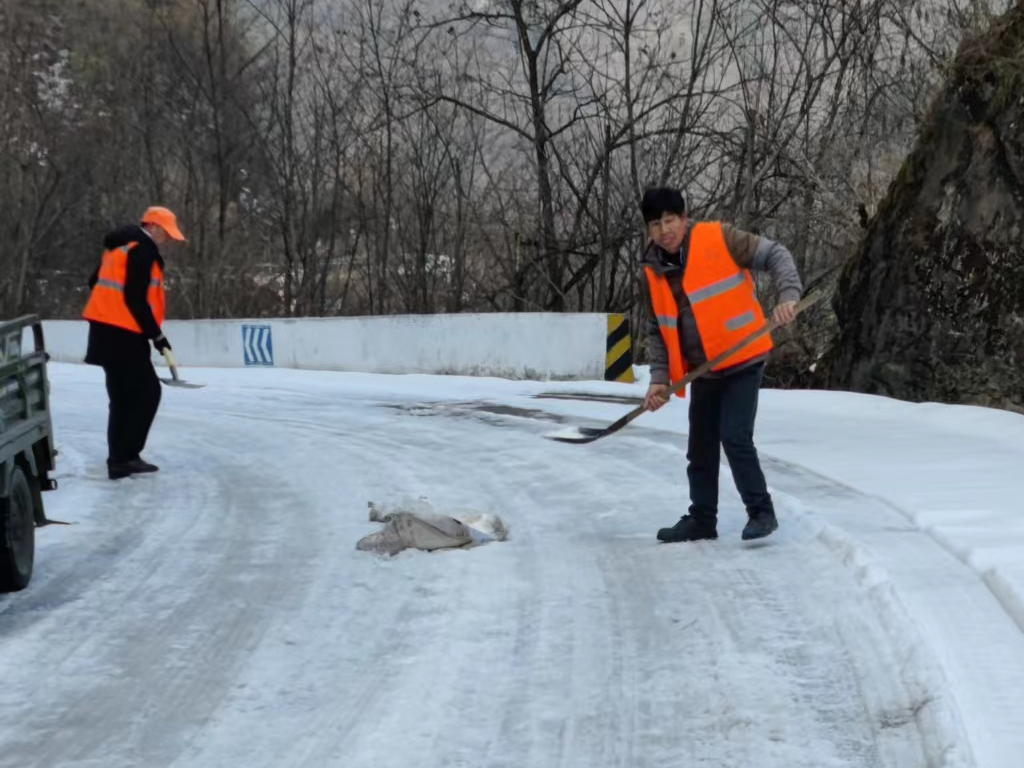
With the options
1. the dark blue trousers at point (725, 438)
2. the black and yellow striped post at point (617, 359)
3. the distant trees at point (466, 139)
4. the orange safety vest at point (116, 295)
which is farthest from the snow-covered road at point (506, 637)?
the distant trees at point (466, 139)

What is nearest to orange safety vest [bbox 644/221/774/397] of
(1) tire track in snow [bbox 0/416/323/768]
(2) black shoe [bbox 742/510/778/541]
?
(2) black shoe [bbox 742/510/778/541]

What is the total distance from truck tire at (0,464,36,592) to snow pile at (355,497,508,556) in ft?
4.87

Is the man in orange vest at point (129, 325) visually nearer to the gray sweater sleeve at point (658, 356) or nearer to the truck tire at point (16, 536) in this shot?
the truck tire at point (16, 536)

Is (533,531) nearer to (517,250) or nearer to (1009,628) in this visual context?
(1009,628)

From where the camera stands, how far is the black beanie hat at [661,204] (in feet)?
18.3

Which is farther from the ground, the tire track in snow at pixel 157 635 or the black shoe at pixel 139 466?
the black shoe at pixel 139 466

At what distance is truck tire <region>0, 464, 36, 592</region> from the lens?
5285 millimetres

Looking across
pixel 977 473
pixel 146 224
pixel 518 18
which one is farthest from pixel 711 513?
pixel 518 18

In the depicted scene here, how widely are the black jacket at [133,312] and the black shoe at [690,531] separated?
13.2 ft

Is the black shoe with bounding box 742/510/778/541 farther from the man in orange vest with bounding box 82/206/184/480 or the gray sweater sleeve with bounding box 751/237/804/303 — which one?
the man in orange vest with bounding box 82/206/184/480

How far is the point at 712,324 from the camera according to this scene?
576cm

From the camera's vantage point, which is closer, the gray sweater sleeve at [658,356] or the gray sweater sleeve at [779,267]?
the gray sweater sleeve at [779,267]

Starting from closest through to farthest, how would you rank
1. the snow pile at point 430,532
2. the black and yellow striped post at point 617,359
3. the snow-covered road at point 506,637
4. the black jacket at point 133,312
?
1. the snow-covered road at point 506,637
2. the snow pile at point 430,532
3. the black jacket at point 133,312
4. the black and yellow striped post at point 617,359

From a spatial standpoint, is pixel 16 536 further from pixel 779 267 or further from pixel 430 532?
pixel 779 267
